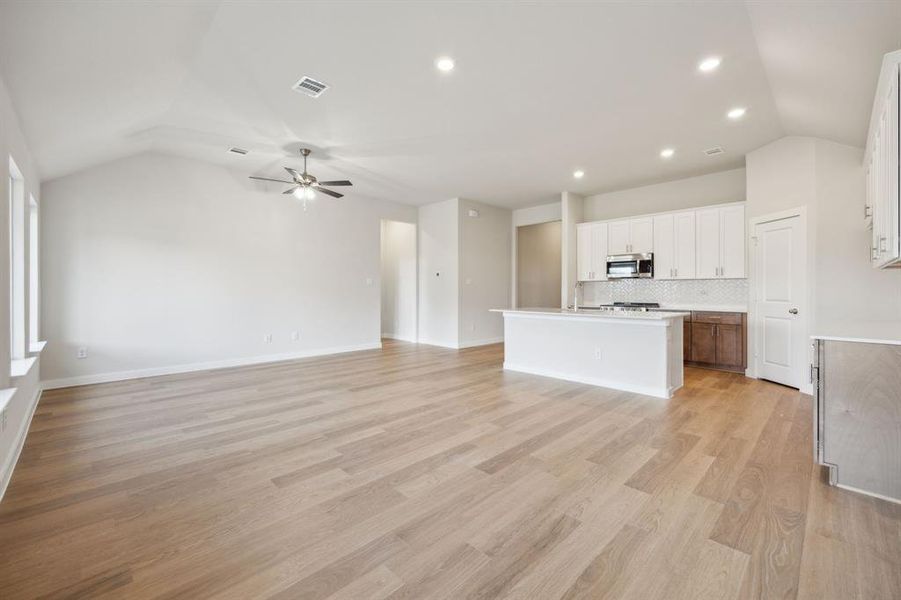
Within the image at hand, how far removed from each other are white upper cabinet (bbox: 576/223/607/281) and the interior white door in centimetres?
221

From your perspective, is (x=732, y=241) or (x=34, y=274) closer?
(x=34, y=274)

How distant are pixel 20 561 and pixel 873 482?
166 inches

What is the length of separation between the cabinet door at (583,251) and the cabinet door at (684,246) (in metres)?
1.36

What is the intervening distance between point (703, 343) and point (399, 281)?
5.91 m

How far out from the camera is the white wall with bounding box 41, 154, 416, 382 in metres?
4.68

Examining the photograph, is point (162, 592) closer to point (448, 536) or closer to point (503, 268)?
point (448, 536)

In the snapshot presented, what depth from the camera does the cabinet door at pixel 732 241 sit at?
5340mm

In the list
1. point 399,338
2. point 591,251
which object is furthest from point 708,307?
point 399,338

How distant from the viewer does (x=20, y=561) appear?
1663 mm

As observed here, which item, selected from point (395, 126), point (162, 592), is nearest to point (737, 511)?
point (162, 592)

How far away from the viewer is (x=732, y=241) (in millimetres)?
5418

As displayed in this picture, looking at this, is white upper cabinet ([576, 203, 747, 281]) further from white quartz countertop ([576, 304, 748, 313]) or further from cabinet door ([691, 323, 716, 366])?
cabinet door ([691, 323, 716, 366])

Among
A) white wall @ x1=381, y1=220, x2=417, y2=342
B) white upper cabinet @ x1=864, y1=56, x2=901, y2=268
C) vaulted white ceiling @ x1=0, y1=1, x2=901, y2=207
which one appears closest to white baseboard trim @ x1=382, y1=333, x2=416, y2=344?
white wall @ x1=381, y1=220, x2=417, y2=342

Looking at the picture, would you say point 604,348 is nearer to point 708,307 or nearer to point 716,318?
point 716,318
